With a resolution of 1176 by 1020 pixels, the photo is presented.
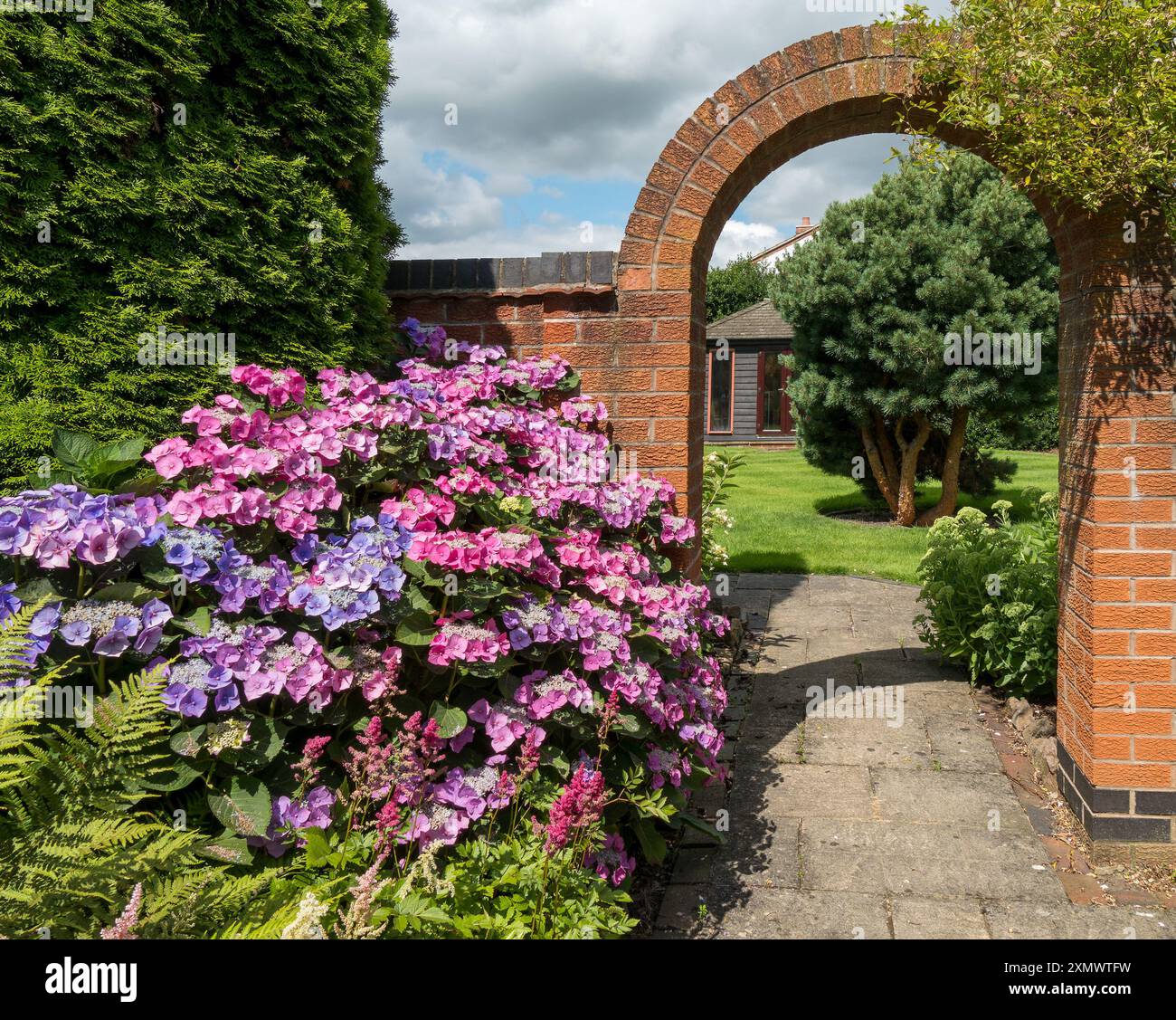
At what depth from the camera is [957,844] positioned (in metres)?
3.59

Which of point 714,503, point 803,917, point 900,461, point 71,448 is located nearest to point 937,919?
point 803,917

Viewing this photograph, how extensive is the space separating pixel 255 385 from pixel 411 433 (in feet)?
1.77

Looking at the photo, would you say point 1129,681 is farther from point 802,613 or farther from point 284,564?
point 802,613

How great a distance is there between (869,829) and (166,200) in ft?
11.9

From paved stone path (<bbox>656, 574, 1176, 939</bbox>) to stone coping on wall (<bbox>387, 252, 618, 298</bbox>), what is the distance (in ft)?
7.77

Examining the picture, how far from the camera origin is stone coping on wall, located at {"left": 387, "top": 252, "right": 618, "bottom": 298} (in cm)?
411

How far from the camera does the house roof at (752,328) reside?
896 inches

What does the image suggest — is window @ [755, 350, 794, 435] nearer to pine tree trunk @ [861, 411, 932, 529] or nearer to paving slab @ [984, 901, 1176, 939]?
pine tree trunk @ [861, 411, 932, 529]

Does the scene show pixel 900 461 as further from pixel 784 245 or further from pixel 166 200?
pixel 784 245

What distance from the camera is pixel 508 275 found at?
4.34m

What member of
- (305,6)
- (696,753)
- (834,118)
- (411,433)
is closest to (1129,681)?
(696,753)

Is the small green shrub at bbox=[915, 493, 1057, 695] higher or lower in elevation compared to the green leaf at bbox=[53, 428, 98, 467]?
lower

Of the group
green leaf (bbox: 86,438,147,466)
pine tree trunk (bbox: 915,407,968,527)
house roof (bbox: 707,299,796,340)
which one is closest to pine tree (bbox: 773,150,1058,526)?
pine tree trunk (bbox: 915,407,968,527)
